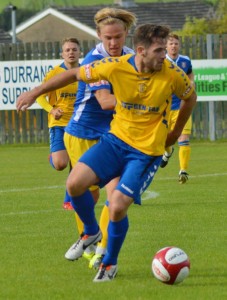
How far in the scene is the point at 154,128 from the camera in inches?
353

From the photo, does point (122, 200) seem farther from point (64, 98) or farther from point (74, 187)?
point (64, 98)

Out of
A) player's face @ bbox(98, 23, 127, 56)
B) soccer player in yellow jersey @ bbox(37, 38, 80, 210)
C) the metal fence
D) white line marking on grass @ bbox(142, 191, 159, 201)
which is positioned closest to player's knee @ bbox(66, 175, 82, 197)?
player's face @ bbox(98, 23, 127, 56)

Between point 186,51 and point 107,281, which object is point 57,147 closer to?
point 107,281

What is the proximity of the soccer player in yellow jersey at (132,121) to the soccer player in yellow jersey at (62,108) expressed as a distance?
13.7 ft

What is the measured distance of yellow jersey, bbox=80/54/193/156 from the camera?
8875mm

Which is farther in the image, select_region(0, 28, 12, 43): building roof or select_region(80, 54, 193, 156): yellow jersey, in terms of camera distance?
select_region(0, 28, 12, 43): building roof

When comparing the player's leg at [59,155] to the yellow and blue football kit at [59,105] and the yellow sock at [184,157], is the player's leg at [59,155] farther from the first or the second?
the yellow sock at [184,157]

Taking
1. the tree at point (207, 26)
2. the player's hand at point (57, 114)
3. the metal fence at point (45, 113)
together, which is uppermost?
the player's hand at point (57, 114)

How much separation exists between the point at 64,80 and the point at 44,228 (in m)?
3.68

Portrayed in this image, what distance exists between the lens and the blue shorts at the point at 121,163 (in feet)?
29.0

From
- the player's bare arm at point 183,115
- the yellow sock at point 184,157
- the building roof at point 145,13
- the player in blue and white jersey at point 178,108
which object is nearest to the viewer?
the player's bare arm at point 183,115

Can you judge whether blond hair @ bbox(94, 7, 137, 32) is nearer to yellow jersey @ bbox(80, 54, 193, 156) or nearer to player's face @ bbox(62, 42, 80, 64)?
yellow jersey @ bbox(80, 54, 193, 156)

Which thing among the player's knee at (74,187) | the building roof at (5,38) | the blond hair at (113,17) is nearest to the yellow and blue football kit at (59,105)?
the blond hair at (113,17)

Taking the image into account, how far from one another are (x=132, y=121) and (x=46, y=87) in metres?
0.75
